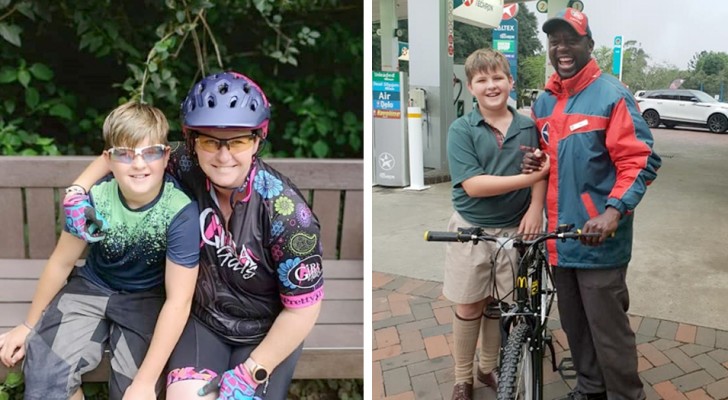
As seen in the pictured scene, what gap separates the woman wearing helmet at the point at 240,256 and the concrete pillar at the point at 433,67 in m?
4.12

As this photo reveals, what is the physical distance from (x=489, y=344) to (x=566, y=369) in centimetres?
39

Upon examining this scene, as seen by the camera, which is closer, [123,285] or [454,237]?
[454,237]

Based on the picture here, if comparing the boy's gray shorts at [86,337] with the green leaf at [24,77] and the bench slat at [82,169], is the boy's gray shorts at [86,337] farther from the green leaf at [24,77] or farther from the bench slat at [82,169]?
the green leaf at [24,77]

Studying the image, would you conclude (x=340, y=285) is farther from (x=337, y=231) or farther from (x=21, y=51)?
(x=21, y=51)

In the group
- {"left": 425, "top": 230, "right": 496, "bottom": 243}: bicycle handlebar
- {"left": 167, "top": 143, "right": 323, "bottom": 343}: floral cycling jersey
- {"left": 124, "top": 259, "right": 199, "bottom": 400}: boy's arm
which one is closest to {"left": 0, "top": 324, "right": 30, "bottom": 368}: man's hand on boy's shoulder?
{"left": 124, "top": 259, "right": 199, "bottom": 400}: boy's arm

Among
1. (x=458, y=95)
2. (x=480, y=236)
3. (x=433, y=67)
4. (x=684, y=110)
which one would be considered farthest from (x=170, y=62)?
(x=684, y=110)

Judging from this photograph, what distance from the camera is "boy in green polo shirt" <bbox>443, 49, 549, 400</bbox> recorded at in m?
2.02

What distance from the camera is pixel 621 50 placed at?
15.8 ft

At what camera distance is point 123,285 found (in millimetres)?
1843

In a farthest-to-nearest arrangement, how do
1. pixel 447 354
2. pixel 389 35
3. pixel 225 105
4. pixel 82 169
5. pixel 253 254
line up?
pixel 389 35
pixel 447 354
pixel 82 169
pixel 253 254
pixel 225 105

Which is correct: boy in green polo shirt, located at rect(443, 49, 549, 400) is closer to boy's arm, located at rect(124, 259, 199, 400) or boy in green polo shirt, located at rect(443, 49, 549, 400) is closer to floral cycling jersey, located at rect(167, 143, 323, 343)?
floral cycling jersey, located at rect(167, 143, 323, 343)

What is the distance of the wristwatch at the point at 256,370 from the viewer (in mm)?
1701

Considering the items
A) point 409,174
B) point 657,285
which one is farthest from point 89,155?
point 409,174

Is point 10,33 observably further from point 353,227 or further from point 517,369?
point 517,369
